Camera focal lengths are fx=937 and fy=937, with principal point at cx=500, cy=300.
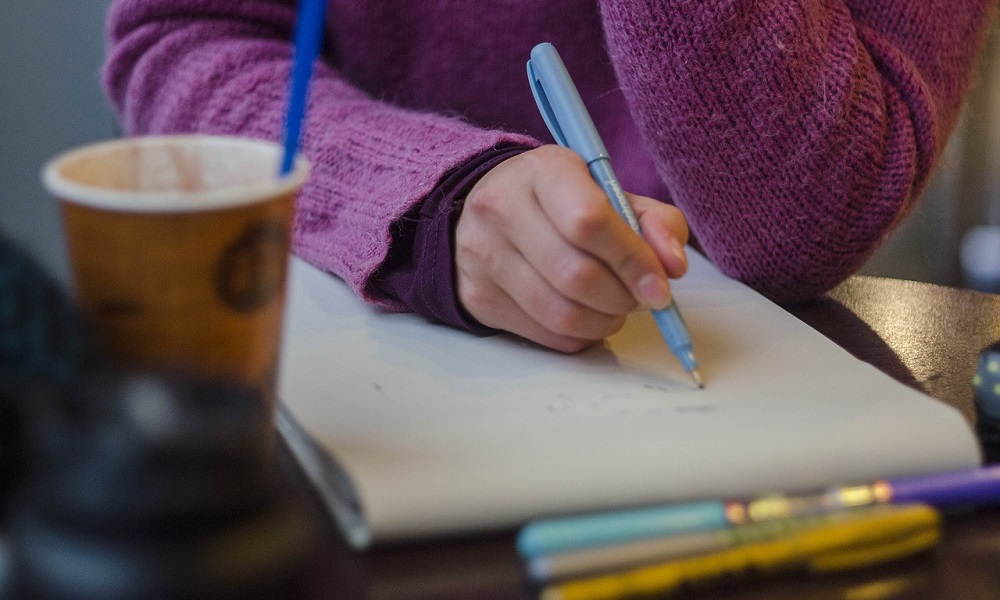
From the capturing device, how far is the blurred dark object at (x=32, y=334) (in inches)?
10.6

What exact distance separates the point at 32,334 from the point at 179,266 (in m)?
0.05

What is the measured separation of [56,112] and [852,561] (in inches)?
64.3

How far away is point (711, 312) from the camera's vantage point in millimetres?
554

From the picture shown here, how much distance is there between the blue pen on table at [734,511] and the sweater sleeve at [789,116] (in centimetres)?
29

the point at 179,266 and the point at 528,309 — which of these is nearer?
the point at 179,266

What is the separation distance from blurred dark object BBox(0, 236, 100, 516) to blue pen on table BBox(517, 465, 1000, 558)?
0.47 feet

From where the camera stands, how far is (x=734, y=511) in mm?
300

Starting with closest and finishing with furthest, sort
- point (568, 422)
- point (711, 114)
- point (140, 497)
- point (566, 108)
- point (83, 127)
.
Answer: point (140, 497) → point (568, 422) → point (566, 108) → point (711, 114) → point (83, 127)

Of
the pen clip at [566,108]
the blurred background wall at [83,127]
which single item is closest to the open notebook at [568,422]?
the pen clip at [566,108]

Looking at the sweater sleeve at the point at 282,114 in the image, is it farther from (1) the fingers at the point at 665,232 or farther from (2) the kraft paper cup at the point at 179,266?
(2) the kraft paper cup at the point at 179,266

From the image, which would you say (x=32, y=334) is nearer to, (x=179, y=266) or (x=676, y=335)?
(x=179, y=266)

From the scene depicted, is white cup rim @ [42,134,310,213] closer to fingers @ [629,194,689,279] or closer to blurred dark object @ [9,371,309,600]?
blurred dark object @ [9,371,309,600]

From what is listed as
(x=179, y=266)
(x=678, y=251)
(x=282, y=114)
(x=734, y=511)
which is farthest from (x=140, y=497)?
(x=282, y=114)

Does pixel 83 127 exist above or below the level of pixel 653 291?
below
